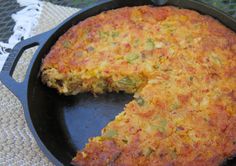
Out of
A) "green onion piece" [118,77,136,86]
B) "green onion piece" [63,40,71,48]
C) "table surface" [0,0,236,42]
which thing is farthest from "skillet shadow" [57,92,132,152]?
"table surface" [0,0,236,42]

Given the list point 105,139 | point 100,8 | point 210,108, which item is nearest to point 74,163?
point 105,139

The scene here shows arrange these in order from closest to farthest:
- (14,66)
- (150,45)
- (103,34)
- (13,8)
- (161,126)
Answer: (161,126) < (14,66) < (150,45) < (103,34) < (13,8)

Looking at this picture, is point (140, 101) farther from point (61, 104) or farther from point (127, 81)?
point (61, 104)

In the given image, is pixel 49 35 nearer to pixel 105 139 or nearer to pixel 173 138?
pixel 105 139

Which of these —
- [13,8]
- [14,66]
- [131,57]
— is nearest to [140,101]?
[131,57]

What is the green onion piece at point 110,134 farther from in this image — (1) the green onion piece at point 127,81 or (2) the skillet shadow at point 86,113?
(1) the green onion piece at point 127,81

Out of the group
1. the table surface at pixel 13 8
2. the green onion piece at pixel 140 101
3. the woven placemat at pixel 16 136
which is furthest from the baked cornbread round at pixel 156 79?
the table surface at pixel 13 8
